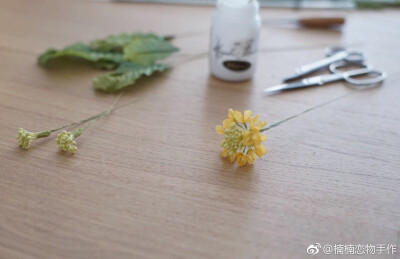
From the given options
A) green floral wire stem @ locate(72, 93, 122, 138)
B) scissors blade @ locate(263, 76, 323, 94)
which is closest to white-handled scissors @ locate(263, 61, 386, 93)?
scissors blade @ locate(263, 76, 323, 94)

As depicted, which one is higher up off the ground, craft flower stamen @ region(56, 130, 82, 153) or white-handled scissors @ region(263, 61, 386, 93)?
white-handled scissors @ region(263, 61, 386, 93)

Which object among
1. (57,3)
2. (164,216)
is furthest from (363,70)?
(57,3)

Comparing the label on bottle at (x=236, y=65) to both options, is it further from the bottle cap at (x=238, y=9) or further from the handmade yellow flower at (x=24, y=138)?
the handmade yellow flower at (x=24, y=138)

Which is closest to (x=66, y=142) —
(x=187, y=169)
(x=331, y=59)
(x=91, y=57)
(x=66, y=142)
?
(x=66, y=142)

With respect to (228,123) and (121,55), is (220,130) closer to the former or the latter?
(228,123)

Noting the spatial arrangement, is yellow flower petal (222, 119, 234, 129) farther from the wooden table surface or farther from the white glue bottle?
the white glue bottle

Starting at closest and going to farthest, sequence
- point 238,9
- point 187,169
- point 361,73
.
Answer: point 187,169 < point 238,9 < point 361,73
